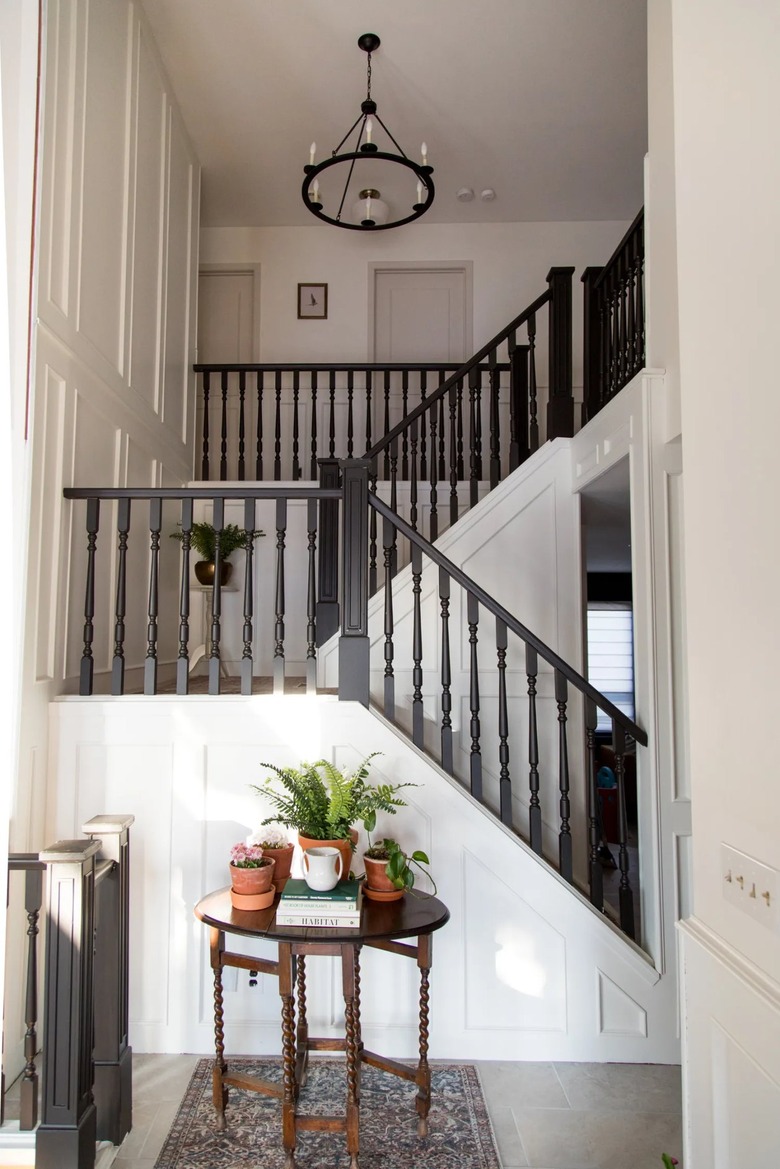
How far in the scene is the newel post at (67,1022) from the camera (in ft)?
7.35

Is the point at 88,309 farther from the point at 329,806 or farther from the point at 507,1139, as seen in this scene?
the point at 507,1139

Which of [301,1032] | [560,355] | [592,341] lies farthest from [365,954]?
[560,355]

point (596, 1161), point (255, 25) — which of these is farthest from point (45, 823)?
point (255, 25)

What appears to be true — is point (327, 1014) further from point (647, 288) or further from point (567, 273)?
point (567, 273)

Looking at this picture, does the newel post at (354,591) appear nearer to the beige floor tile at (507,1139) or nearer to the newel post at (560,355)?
the beige floor tile at (507,1139)

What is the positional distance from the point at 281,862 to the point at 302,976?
400 mm

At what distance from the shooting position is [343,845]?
2869 millimetres

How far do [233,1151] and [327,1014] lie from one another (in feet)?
2.46

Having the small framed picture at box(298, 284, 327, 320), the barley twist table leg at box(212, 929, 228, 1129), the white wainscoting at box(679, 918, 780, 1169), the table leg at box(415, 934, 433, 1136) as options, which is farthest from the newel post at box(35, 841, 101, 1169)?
the small framed picture at box(298, 284, 327, 320)

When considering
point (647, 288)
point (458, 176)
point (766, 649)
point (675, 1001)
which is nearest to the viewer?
point (766, 649)

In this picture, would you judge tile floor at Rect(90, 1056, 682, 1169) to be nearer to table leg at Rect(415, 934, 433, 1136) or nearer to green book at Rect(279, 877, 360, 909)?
Answer: table leg at Rect(415, 934, 433, 1136)

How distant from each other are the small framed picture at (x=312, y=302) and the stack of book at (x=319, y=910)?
5734mm

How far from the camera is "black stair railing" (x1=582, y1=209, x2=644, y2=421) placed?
3.91m

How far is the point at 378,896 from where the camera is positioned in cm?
283
